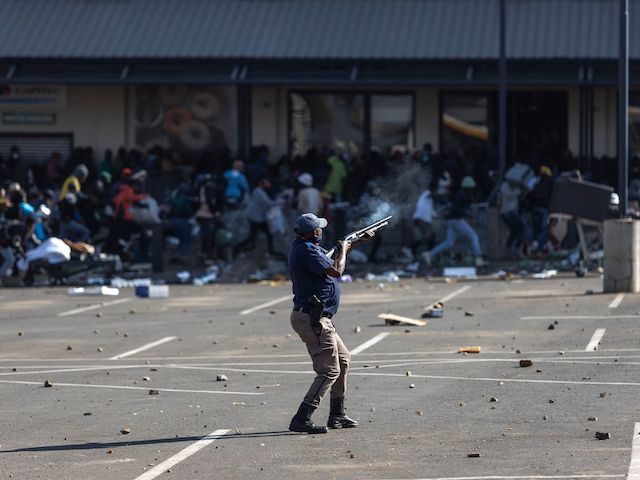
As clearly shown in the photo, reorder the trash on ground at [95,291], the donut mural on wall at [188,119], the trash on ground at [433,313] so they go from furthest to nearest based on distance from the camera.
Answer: the donut mural on wall at [188,119]
the trash on ground at [95,291]
the trash on ground at [433,313]

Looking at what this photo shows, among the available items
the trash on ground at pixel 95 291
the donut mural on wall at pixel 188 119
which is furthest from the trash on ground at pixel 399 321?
the donut mural on wall at pixel 188 119

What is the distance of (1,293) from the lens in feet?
82.5

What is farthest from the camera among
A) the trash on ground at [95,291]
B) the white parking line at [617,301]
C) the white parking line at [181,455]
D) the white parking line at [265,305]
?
the trash on ground at [95,291]

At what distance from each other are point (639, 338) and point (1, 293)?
12.1 meters

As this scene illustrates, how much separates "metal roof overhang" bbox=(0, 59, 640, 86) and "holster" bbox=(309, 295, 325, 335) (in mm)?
21935

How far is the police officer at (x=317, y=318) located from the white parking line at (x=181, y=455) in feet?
1.85

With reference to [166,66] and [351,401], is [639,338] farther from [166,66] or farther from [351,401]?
[166,66]

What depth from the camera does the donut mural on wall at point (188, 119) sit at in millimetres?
36406

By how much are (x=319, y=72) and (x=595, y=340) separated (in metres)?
18.1

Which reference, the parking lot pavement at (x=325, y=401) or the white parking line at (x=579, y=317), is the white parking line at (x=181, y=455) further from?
the white parking line at (x=579, y=317)

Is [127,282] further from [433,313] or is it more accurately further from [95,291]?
[433,313]

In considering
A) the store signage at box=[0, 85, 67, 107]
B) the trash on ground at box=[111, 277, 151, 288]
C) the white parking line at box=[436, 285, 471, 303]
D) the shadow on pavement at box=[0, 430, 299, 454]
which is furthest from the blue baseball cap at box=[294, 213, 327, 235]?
the store signage at box=[0, 85, 67, 107]

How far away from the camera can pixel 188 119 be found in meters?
36.5

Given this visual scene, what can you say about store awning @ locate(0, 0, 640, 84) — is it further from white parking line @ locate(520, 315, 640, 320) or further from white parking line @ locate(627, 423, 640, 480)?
white parking line @ locate(627, 423, 640, 480)
